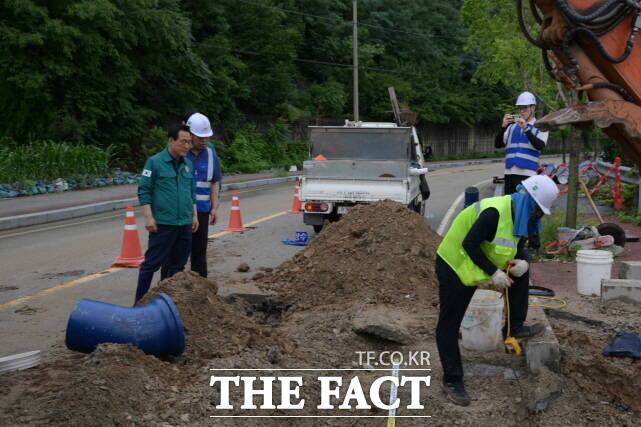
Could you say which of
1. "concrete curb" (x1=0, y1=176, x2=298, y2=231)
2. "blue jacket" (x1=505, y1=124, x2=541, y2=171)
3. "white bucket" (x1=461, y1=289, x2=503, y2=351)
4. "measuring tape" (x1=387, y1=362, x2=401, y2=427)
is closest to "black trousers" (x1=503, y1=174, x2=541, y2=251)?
"blue jacket" (x1=505, y1=124, x2=541, y2=171)

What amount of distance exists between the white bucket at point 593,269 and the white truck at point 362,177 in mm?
3952

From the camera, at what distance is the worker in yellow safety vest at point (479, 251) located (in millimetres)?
4621

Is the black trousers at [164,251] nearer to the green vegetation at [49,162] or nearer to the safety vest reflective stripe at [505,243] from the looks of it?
the safety vest reflective stripe at [505,243]

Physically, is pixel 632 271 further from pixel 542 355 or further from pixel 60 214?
pixel 60 214

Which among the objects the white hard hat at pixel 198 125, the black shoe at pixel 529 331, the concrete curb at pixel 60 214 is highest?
the white hard hat at pixel 198 125

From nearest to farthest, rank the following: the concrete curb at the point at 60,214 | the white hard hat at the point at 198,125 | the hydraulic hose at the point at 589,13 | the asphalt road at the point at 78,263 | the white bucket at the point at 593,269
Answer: the hydraulic hose at the point at 589,13 < the asphalt road at the point at 78,263 < the white hard hat at the point at 198,125 < the white bucket at the point at 593,269 < the concrete curb at the point at 60,214

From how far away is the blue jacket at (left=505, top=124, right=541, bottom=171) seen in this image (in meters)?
9.23

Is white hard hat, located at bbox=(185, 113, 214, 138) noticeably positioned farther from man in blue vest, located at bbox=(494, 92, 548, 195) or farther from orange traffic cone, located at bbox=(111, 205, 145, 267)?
man in blue vest, located at bbox=(494, 92, 548, 195)

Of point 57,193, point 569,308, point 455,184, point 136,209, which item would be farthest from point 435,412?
point 455,184

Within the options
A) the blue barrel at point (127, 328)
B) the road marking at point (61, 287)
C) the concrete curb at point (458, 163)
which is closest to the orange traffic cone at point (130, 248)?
the road marking at point (61, 287)

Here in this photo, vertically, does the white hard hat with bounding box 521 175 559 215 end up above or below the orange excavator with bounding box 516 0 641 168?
below

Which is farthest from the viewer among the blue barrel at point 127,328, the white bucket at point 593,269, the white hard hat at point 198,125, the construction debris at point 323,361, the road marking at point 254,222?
the road marking at point 254,222

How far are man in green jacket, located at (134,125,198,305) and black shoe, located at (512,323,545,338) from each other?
3.22 meters

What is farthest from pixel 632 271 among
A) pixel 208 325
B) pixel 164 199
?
pixel 164 199
